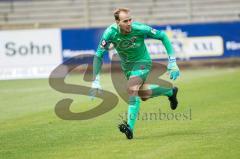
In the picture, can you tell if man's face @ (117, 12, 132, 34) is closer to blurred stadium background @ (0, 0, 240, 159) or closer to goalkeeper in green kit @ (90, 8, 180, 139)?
goalkeeper in green kit @ (90, 8, 180, 139)

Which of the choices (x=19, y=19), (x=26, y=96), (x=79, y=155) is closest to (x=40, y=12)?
(x=19, y=19)

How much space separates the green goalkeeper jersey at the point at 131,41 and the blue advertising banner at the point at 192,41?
47.5ft

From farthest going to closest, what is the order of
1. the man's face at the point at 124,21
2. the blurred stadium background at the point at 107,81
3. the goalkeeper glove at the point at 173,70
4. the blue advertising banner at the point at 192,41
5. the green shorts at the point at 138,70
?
the blue advertising banner at the point at 192,41, the green shorts at the point at 138,70, the goalkeeper glove at the point at 173,70, the man's face at the point at 124,21, the blurred stadium background at the point at 107,81

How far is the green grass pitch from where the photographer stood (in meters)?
9.68

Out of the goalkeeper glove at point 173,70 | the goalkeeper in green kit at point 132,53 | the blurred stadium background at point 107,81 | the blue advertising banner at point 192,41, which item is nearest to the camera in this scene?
the blurred stadium background at point 107,81

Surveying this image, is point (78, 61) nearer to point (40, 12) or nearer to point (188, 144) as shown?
point (40, 12)

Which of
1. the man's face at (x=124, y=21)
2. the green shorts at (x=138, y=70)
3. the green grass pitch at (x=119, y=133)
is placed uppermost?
the man's face at (x=124, y=21)

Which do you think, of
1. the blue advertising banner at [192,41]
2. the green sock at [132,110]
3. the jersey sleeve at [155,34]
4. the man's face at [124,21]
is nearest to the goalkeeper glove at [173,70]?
the jersey sleeve at [155,34]

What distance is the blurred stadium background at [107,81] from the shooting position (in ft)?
33.8

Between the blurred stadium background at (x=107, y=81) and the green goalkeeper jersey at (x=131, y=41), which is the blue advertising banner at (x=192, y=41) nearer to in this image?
the blurred stadium background at (x=107, y=81)

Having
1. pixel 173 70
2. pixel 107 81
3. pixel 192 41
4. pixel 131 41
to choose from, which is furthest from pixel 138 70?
pixel 192 41

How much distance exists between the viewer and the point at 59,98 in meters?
18.5

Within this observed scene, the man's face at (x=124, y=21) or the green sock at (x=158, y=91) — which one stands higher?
the man's face at (x=124, y=21)

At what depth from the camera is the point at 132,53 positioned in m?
11.5
